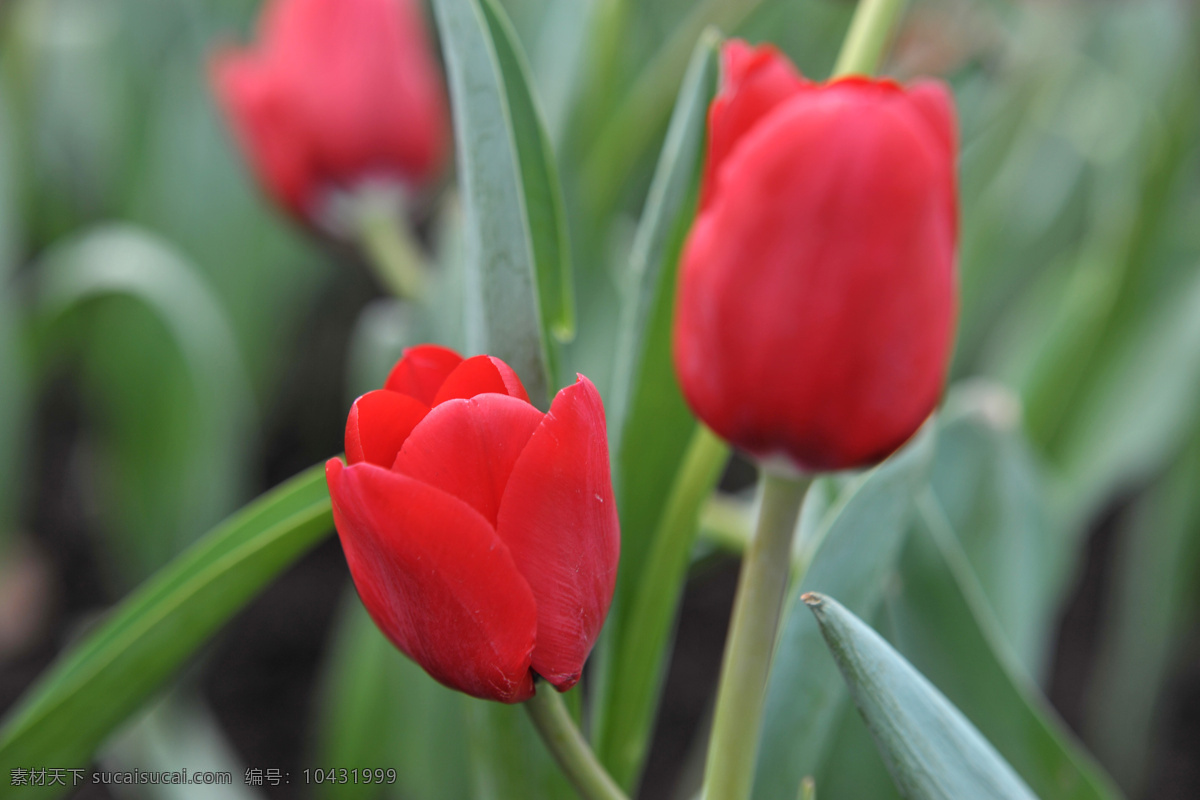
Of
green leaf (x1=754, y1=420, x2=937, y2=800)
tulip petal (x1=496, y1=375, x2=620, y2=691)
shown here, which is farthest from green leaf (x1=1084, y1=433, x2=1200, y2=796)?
tulip petal (x1=496, y1=375, x2=620, y2=691)

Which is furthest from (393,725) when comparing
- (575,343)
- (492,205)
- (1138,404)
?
Result: (1138,404)

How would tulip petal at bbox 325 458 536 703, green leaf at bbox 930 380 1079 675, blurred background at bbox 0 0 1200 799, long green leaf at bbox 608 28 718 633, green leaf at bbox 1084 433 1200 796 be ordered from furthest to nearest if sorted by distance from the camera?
1. green leaf at bbox 1084 433 1200 796
2. blurred background at bbox 0 0 1200 799
3. green leaf at bbox 930 380 1079 675
4. long green leaf at bbox 608 28 718 633
5. tulip petal at bbox 325 458 536 703

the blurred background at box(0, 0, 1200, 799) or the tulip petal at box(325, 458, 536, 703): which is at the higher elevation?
the tulip petal at box(325, 458, 536, 703)

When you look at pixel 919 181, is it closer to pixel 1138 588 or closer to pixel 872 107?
pixel 872 107

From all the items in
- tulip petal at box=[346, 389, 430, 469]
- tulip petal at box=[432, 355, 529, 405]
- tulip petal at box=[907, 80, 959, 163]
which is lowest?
tulip petal at box=[346, 389, 430, 469]

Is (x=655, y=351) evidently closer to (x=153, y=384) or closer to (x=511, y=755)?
(x=511, y=755)

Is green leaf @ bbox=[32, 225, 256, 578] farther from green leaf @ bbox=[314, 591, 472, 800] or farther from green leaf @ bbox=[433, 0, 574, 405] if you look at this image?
green leaf @ bbox=[433, 0, 574, 405]

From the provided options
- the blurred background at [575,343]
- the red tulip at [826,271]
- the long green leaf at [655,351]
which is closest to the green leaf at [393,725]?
the blurred background at [575,343]

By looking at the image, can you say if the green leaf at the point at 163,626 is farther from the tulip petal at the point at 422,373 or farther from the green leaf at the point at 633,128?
the green leaf at the point at 633,128
